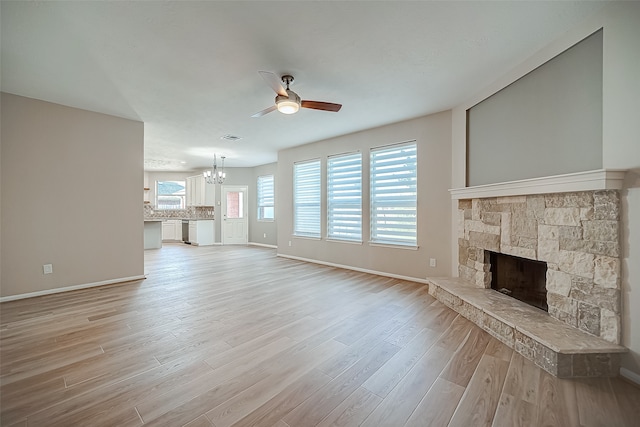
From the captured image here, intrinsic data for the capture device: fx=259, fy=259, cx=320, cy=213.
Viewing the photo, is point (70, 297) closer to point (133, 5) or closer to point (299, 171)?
point (133, 5)

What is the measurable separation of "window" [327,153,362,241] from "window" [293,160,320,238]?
374mm

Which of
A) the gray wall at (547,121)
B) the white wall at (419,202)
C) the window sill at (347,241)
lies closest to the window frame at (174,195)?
the white wall at (419,202)

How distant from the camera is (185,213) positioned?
969 centimetres

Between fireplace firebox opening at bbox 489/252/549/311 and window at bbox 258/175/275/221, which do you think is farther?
window at bbox 258/175/275/221

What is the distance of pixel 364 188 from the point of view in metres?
4.91

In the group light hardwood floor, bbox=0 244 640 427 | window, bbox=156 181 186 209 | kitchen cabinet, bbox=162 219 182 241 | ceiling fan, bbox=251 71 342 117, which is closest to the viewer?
light hardwood floor, bbox=0 244 640 427

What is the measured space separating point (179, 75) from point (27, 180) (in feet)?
8.65

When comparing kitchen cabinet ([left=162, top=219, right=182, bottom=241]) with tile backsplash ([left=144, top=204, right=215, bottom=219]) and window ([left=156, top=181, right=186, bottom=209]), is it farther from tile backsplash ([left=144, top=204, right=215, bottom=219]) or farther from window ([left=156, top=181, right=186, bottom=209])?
window ([left=156, top=181, right=186, bottom=209])

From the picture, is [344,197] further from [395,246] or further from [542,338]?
[542,338]

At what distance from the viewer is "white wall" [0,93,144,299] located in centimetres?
336

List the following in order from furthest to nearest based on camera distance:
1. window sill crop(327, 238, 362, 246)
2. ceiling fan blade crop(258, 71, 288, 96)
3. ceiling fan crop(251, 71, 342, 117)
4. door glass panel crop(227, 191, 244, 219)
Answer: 1. door glass panel crop(227, 191, 244, 219)
2. window sill crop(327, 238, 362, 246)
3. ceiling fan crop(251, 71, 342, 117)
4. ceiling fan blade crop(258, 71, 288, 96)

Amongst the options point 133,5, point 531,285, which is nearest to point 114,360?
point 133,5

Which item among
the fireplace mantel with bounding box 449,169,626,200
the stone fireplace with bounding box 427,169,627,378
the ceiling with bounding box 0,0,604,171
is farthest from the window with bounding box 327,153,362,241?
the stone fireplace with bounding box 427,169,627,378

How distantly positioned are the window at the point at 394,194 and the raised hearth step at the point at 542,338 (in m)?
1.72
